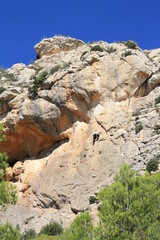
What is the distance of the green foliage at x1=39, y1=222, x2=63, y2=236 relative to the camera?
26.1 meters

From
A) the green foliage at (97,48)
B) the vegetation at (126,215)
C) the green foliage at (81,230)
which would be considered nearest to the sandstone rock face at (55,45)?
the green foliage at (97,48)

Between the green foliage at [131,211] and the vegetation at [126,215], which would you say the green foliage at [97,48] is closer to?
the vegetation at [126,215]

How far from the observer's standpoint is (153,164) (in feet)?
84.6

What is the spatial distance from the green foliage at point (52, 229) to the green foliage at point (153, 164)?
7.62 metres

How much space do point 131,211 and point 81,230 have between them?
7.57ft

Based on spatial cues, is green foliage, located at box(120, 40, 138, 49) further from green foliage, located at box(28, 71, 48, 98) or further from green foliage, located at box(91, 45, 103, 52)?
green foliage, located at box(28, 71, 48, 98)

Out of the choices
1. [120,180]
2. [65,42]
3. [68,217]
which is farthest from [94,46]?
[120,180]

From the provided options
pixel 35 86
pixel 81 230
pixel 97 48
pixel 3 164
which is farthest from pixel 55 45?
pixel 81 230

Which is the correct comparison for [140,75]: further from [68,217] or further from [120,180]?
[120,180]

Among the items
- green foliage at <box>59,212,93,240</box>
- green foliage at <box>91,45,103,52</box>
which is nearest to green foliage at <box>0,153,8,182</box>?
green foliage at <box>59,212,93,240</box>

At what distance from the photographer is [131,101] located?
32.3 m

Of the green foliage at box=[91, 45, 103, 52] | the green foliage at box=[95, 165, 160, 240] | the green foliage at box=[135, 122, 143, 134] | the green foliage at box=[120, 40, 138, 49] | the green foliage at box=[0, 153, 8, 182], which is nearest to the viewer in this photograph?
the green foliage at box=[95, 165, 160, 240]

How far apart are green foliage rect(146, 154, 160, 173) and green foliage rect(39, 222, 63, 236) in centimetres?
762

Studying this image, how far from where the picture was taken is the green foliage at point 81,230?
15227 millimetres
